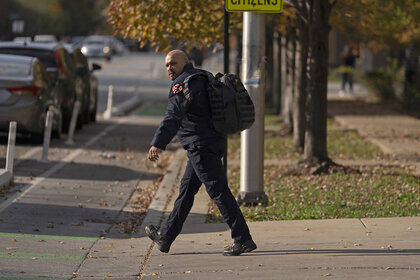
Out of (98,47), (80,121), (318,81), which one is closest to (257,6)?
(318,81)

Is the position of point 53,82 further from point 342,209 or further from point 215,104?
point 215,104

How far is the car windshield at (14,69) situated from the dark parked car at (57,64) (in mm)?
1439

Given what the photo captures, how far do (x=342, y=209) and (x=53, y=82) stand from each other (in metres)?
8.82

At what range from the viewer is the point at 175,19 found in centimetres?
1377

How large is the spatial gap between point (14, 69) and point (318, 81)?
20.1ft

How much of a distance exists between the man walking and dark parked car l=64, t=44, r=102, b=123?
1213 centimetres

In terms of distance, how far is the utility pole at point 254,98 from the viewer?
10336 mm

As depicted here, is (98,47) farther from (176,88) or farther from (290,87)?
(176,88)

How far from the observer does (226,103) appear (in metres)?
7.62

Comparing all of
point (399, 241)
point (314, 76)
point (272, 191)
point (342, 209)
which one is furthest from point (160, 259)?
point (314, 76)

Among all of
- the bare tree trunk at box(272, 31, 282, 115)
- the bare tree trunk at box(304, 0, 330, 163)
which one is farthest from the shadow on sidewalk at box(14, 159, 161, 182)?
the bare tree trunk at box(272, 31, 282, 115)

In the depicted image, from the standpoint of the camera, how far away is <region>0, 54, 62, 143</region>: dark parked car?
16016 mm

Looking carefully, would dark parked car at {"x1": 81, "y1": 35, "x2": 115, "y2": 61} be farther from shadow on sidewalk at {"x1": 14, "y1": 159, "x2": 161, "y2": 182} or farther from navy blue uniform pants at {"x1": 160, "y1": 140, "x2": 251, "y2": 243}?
navy blue uniform pants at {"x1": 160, "y1": 140, "x2": 251, "y2": 243}

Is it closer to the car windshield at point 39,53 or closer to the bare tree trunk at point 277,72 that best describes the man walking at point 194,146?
the car windshield at point 39,53
